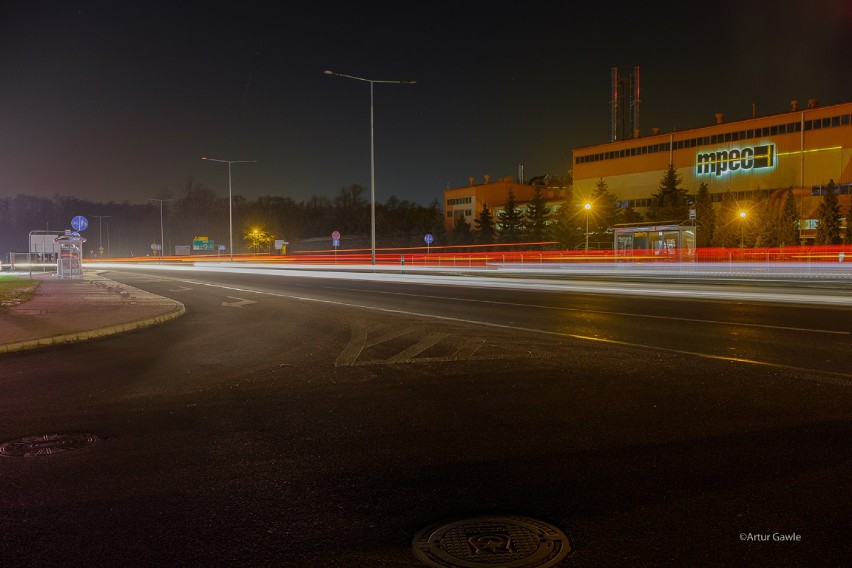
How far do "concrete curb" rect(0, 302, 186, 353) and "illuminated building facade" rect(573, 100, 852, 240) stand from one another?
2349 inches

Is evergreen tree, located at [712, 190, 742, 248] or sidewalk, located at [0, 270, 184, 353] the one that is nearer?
sidewalk, located at [0, 270, 184, 353]

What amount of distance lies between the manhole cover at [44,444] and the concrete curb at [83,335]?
6.03 meters

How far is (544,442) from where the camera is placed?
5.16 meters

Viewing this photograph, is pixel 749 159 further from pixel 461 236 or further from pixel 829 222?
pixel 461 236

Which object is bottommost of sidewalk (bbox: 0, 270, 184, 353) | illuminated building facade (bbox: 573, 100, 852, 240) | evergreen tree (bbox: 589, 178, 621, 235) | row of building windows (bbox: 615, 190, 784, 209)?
sidewalk (bbox: 0, 270, 184, 353)

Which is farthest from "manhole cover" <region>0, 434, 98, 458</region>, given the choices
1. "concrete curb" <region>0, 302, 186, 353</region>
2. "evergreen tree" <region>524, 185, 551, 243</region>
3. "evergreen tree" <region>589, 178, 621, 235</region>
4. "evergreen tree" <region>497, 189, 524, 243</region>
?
"evergreen tree" <region>497, 189, 524, 243</region>

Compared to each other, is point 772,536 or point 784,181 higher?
point 784,181

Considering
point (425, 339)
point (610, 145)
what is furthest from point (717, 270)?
point (610, 145)

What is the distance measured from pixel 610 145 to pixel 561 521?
86.2m

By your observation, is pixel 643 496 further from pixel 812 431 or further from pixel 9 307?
pixel 9 307

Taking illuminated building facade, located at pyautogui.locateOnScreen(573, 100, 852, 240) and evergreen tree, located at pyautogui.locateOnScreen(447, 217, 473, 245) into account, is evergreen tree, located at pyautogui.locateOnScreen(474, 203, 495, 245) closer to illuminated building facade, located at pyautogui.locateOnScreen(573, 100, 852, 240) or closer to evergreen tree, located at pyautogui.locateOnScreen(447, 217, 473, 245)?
evergreen tree, located at pyautogui.locateOnScreen(447, 217, 473, 245)

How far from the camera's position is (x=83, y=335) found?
39.1 feet

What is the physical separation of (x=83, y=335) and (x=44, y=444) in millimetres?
7299

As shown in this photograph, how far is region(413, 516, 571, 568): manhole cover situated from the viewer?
3240 millimetres
